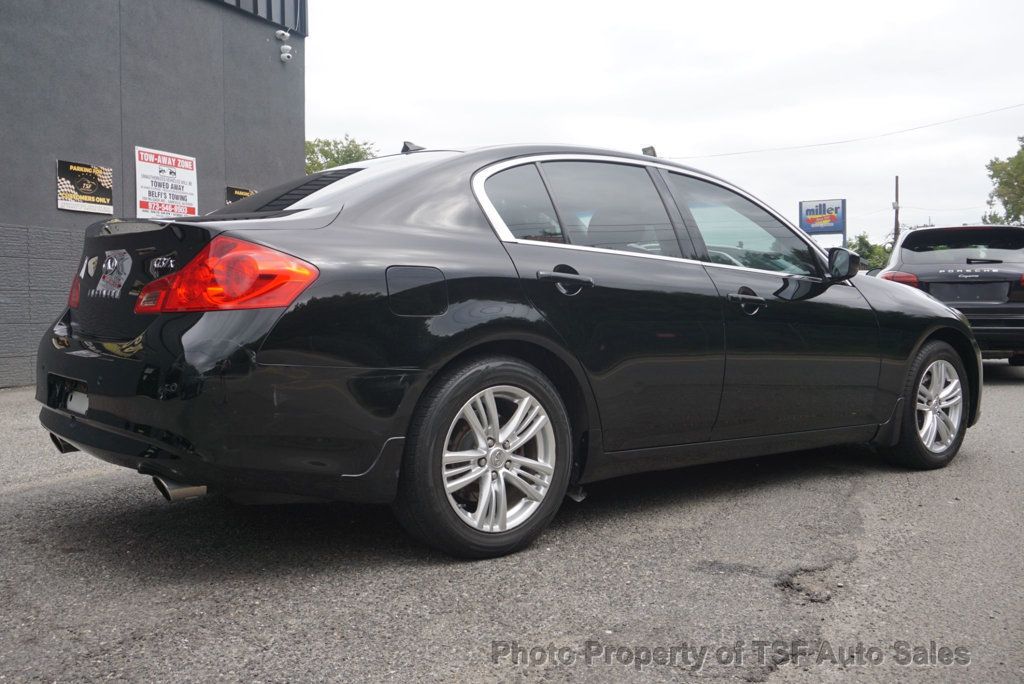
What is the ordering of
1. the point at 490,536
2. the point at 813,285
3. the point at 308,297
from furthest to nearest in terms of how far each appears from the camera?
1. the point at 813,285
2. the point at 490,536
3. the point at 308,297

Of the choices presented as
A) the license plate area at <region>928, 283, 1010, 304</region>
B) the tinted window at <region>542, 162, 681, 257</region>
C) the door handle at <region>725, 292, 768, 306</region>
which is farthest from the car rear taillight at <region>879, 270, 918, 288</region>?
the tinted window at <region>542, 162, 681, 257</region>

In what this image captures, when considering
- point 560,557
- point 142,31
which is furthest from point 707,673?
point 142,31

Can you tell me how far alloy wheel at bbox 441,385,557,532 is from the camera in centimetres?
339

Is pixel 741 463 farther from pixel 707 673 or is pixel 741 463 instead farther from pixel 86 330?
pixel 86 330

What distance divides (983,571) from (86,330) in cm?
321

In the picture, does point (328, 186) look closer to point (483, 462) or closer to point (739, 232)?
point (483, 462)

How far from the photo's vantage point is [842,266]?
15.9 feet

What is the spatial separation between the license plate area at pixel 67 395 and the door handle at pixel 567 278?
1.60m

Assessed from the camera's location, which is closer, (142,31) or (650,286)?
(650,286)

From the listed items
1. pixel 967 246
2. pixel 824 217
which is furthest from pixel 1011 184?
pixel 967 246

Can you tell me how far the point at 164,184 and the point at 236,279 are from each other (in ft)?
34.6

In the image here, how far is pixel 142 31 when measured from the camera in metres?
12.2

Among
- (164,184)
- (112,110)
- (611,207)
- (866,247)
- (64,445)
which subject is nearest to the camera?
(64,445)

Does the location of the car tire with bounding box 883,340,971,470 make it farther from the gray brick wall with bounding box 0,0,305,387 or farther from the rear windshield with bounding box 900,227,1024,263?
the gray brick wall with bounding box 0,0,305,387
